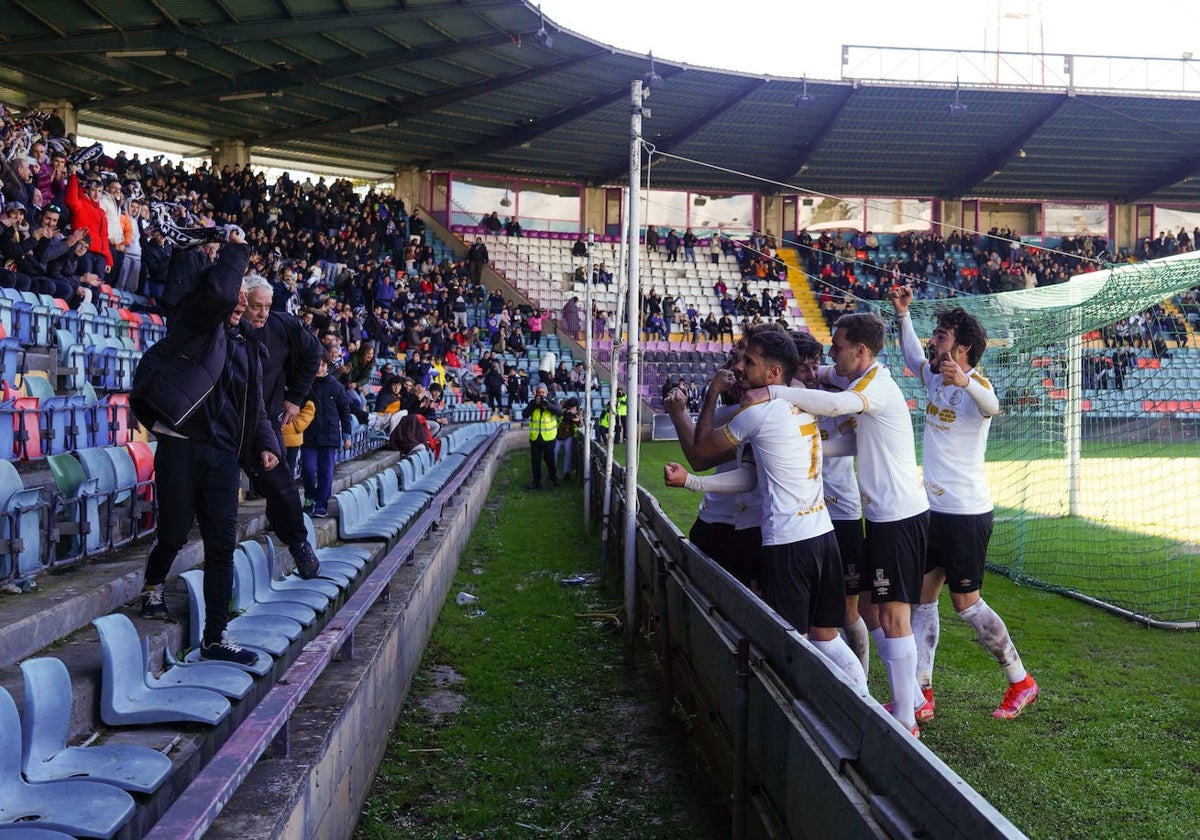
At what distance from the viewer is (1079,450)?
1235 cm

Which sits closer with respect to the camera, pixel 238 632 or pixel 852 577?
pixel 238 632

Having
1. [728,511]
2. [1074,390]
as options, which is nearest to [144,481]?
[728,511]

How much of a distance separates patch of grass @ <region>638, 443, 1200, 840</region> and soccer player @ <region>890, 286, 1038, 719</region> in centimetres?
27

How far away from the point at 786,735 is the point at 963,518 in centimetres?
254

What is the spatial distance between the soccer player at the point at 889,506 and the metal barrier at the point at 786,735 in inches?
29.8

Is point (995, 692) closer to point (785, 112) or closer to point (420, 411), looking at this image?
point (420, 411)

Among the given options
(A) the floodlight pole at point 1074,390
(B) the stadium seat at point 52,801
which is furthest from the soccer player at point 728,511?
(A) the floodlight pole at point 1074,390

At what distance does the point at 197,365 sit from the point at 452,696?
243cm

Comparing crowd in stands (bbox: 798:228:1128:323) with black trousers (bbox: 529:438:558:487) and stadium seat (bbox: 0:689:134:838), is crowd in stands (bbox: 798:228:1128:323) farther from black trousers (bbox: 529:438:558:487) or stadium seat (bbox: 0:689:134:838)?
stadium seat (bbox: 0:689:134:838)

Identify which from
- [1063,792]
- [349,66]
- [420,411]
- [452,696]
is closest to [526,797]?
[452,696]

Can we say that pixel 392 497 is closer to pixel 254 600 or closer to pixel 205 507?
pixel 254 600

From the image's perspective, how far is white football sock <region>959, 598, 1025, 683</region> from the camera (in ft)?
17.2

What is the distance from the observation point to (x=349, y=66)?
83.9ft

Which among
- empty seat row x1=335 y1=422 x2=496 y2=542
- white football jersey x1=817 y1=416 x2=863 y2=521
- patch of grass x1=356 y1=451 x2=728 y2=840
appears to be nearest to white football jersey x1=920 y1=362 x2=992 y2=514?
white football jersey x1=817 y1=416 x2=863 y2=521
